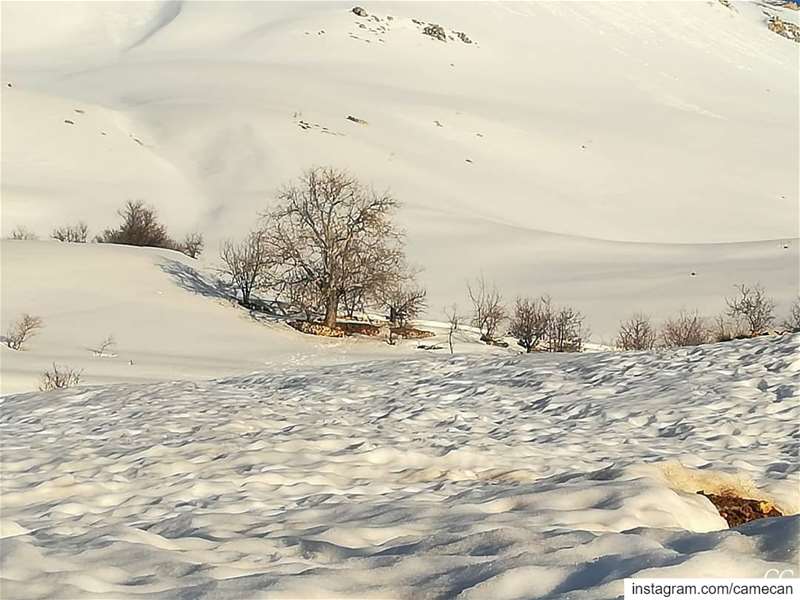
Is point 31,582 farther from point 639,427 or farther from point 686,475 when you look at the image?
point 639,427

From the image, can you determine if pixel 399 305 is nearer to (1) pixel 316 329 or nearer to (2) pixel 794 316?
(1) pixel 316 329

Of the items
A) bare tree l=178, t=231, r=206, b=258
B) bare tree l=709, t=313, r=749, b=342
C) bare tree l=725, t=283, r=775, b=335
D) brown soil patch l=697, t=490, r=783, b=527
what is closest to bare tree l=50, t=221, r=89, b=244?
bare tree l=178, t=231, r=206, b=258

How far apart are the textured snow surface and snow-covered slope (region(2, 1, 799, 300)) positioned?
58.1 feet

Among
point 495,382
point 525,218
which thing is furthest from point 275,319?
point 525,218

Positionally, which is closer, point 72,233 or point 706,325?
point 706,325

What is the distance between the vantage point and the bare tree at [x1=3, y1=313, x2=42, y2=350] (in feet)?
55.5

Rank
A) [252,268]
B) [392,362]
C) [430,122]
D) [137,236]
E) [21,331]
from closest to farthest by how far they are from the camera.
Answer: [392,362]
[21,331]
[252,268]
[137,236]
[430,122]

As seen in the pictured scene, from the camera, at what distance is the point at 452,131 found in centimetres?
5350

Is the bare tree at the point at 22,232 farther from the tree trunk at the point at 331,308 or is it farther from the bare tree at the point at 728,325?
the bare tree at the point at 728,325

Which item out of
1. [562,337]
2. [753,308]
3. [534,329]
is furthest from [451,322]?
[753,308]

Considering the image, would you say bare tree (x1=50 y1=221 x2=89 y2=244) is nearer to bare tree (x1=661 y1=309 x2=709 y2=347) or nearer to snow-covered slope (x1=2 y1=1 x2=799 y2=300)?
snow-covered slope (x1=2 y1=1 x2=799 y2=300)

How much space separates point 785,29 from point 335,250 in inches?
3948

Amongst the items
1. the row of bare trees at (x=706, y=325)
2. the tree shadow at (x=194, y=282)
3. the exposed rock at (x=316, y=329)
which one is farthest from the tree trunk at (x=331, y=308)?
the row of bare trees at (x=706, y=325)

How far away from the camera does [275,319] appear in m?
21.2
